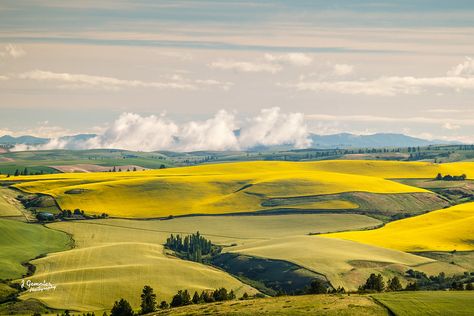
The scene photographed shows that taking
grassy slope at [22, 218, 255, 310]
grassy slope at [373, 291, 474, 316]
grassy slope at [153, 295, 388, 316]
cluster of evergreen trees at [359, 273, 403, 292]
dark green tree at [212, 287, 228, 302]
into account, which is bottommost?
grassy slope at [22, 218, 255, 310]

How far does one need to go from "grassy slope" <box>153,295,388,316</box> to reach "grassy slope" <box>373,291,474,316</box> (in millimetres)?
2380

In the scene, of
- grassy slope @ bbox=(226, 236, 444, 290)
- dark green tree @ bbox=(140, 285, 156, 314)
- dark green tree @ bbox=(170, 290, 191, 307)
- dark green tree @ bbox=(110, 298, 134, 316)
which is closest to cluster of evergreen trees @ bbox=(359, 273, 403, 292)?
grassy slope @ bbox=(226, 236, 444, 290)

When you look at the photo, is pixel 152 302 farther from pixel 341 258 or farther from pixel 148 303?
pixel 341 258

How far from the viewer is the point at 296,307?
356 ft

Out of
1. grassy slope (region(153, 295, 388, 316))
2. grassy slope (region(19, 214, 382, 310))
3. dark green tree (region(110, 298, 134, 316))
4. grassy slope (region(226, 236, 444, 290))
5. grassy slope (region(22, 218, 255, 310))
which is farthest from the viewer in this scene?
grassy slope (region(226, 236, 444, 290))

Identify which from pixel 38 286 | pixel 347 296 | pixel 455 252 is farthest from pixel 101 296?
pixel 455 252

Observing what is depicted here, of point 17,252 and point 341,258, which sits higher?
point 341,258

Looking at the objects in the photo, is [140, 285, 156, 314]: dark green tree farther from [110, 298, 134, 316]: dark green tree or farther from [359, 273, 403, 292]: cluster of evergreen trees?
[359, 273, 403, 292]: cluster of evergreen trees

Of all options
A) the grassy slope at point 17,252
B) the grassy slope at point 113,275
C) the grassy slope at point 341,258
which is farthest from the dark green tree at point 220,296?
the grassy slope at point 17,252

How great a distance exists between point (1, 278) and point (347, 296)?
247 ft

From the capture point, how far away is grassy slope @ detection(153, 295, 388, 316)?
105m

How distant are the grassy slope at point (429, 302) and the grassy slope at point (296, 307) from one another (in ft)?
7.81

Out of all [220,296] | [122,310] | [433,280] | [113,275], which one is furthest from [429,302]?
[113,275]

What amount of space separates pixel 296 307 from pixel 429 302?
18.0 meters
